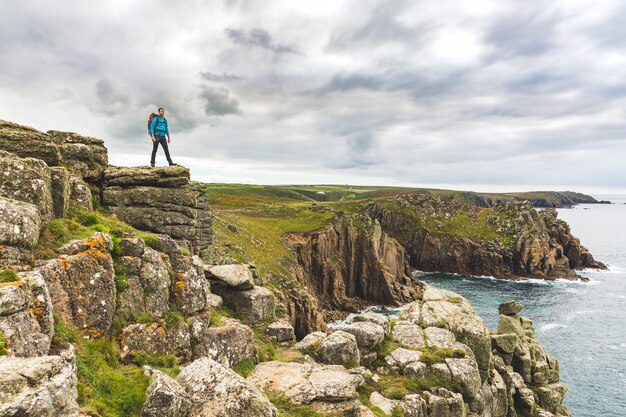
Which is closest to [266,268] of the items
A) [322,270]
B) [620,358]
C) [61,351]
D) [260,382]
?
[322,270]

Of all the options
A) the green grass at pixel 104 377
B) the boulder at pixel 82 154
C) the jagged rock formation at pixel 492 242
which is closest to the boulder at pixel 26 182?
the green grass at pixel 104 377

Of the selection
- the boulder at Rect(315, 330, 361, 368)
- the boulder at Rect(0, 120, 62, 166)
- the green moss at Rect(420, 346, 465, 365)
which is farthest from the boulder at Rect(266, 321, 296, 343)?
the boulder at Rect(0, 120, 62, 166)

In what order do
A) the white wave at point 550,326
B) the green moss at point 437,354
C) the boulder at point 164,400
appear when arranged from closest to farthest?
the boulder at point 164,400 < the green moss at point 437,354 < the white wave at point 550,326

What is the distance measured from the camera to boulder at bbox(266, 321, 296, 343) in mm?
27750

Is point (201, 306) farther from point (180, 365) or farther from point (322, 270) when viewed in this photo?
point (322, 270)

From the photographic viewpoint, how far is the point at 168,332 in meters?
19.0

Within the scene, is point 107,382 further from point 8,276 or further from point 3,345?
point 8,276

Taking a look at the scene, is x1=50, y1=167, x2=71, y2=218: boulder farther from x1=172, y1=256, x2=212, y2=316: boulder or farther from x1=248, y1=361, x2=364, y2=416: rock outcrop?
x1=248, y1=361, x2=364, y2=416: rock outcrop

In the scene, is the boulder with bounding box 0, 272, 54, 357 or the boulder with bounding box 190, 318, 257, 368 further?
the boulder with bounding box 190, 318, 257, 368

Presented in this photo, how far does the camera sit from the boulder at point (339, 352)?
2495 centimetres

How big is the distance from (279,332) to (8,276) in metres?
18.8

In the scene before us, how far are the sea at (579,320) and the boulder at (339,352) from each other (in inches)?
1753

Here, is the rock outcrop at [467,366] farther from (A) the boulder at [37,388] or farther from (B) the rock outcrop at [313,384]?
(A) the boulder at [37,388]

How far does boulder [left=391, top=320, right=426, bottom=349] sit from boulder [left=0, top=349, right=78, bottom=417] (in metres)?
25.8
